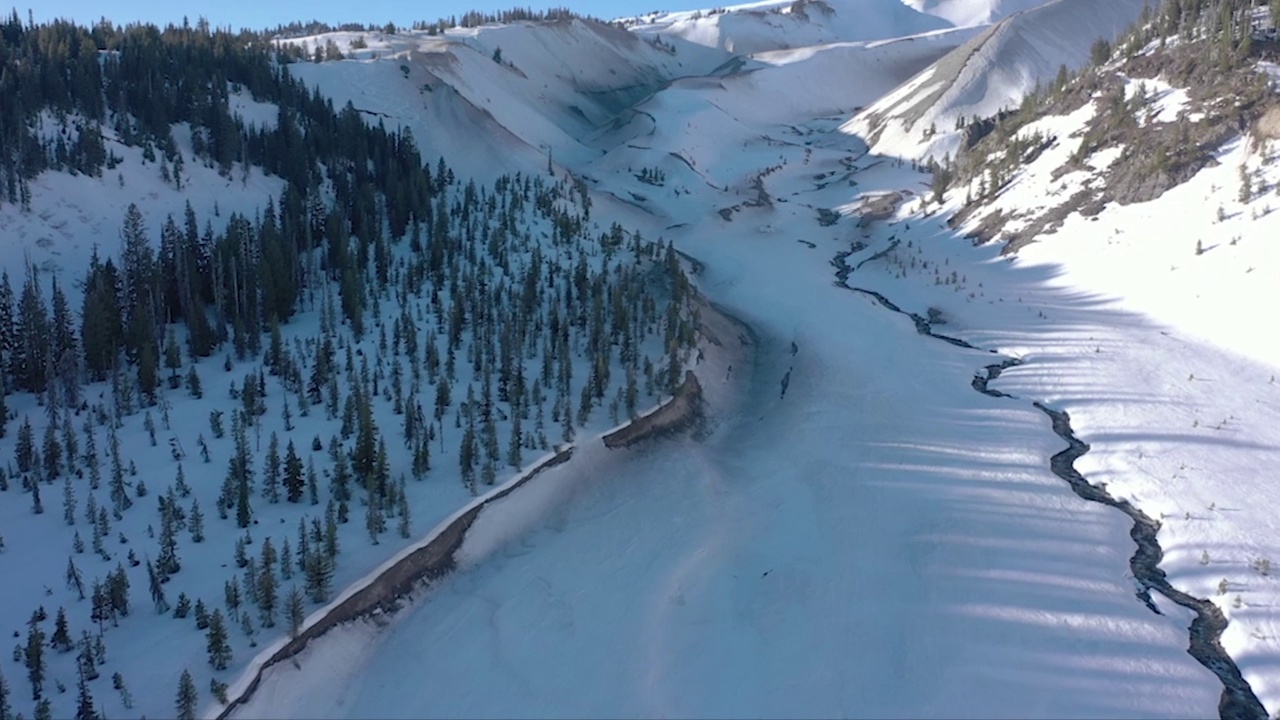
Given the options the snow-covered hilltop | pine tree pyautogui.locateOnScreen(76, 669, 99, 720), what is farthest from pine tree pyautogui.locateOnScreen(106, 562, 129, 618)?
pine tree pyautogui.locateOnScreen(76, 669, 99, 720)

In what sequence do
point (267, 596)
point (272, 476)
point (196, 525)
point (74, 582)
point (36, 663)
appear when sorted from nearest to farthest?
point (36, 663) < point (267, 596) < point (74, 582) < point (196, 525) < point (272, 476)

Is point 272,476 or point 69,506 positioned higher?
point 272,476

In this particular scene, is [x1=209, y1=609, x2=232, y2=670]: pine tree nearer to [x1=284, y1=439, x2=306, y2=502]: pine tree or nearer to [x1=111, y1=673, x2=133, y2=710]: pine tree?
[x1=111, y1=673, x2=133, y2=710]: pine tree

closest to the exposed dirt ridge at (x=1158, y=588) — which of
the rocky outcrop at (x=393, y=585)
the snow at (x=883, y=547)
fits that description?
the snow at (x=883, y=547)

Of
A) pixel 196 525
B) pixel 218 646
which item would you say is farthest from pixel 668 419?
pixel 218 646

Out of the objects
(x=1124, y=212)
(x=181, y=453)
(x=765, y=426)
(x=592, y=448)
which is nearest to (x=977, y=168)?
(x=1124, y=212)

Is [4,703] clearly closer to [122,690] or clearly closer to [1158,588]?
[122,690]

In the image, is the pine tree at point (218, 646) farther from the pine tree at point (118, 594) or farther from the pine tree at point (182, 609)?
the pine tree at point (118, 594)
